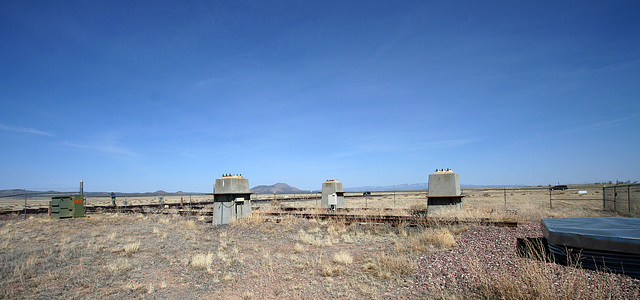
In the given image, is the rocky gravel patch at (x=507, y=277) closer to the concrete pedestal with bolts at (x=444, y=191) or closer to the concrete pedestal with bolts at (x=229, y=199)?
the concrete pedestal with bolts at (x=444, y=191)

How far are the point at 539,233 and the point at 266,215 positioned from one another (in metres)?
14.2

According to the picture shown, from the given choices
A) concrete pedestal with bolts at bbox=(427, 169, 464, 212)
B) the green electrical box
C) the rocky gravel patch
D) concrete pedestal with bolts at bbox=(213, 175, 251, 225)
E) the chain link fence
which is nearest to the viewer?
the rocky gravel patch

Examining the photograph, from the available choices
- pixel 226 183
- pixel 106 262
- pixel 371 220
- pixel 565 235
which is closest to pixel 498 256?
pixel 565 235

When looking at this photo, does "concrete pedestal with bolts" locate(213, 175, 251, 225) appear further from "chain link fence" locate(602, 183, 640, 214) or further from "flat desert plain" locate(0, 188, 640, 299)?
"chain link fence" locate(602, 183, 640, 214)

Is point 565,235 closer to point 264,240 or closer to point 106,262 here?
point 264,240

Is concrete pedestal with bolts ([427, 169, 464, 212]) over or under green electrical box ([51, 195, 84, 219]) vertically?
over

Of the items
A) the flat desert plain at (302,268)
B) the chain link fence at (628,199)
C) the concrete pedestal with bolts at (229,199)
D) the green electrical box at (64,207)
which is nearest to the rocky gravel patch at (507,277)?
the flat desert plain at (302,268)

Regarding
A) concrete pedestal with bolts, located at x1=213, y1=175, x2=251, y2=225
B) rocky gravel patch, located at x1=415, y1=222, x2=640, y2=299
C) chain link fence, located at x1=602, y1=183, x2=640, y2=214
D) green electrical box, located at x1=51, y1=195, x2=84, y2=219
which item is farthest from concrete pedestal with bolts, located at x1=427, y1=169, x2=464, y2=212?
green electrical box, located at x1=51, y1=195, x2=84, y2=219

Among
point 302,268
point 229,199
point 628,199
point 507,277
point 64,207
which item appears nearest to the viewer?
point 507,277

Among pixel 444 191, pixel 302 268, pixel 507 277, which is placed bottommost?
A: pixel 302 268

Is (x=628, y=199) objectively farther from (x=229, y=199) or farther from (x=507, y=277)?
(x=229, y=199)

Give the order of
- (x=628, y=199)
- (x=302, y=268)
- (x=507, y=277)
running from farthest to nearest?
(x=628, y=199), (x=302, y=268), (x=507, y=277)

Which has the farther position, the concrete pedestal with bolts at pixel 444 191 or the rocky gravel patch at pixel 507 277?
the concrete pedestal with bolts at pixel 444 191

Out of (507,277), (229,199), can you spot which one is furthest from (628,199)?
(229,199)
